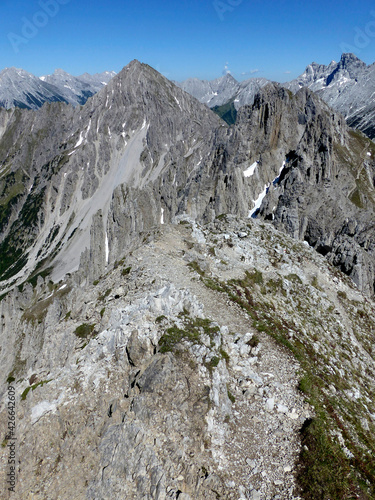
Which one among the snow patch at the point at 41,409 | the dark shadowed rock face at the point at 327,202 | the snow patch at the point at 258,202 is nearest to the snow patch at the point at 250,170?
the snow patch at the point at 258,202

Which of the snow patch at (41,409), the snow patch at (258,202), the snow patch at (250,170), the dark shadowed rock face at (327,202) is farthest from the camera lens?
the snow patch at (250,170)

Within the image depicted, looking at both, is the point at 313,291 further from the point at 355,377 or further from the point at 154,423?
the point at 154,423

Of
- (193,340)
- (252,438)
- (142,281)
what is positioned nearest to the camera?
→ (252,438)

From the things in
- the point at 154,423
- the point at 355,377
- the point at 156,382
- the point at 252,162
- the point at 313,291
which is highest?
the point at 252,162

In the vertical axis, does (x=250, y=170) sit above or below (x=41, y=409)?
above

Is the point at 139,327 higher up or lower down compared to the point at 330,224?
higher up

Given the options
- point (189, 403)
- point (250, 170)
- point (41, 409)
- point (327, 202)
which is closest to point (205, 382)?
point (189, 403)

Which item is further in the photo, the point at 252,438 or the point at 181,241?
the point at 181,241

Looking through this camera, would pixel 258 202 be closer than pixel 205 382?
No

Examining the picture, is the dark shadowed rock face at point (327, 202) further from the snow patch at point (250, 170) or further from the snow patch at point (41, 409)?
the snow patch at point (41, 409)

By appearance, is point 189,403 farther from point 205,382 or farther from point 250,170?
point 250,170

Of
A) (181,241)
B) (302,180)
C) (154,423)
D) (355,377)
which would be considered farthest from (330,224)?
(154,423)
